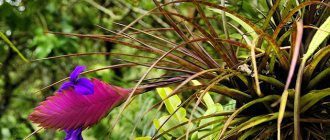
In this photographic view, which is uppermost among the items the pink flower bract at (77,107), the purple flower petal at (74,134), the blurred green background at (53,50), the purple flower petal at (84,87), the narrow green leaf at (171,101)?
the purple flower petal at (84,87)

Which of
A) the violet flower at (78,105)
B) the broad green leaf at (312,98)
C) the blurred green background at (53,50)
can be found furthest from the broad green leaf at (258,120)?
the blurred green background at (53,50)

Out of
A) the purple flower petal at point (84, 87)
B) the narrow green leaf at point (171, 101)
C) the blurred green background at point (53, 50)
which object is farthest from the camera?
the blurred green background at point (53, 50)

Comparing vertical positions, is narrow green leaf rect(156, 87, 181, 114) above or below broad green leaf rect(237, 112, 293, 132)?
below

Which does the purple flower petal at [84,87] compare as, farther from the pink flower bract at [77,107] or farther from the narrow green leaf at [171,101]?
the narrow green leaf at [171,101]

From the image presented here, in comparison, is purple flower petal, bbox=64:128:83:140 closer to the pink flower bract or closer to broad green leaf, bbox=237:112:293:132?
the pink flower bract

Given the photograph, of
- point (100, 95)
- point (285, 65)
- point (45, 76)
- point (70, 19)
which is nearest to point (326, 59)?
point (285, 65)

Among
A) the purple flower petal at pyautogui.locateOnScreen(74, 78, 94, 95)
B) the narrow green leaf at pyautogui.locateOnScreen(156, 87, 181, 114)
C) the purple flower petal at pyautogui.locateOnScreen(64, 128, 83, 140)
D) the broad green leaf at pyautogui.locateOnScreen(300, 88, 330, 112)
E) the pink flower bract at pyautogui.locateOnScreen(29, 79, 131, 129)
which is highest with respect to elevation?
the broad green leaf at pyautogui.locateOnScreen(300, 88, 330, 112)

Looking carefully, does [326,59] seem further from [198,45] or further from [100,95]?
[100,95]

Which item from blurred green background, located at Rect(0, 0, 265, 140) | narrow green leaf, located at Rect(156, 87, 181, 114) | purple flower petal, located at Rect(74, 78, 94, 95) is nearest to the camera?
purple flower petal, located at Rect(74, 78, 94, 95)

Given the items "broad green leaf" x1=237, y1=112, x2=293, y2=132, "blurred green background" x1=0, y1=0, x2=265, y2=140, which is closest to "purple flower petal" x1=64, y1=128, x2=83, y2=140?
"broad green leaf" x1=237, y1=112, x2=293, y2=132

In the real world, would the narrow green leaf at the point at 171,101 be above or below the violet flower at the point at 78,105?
below
